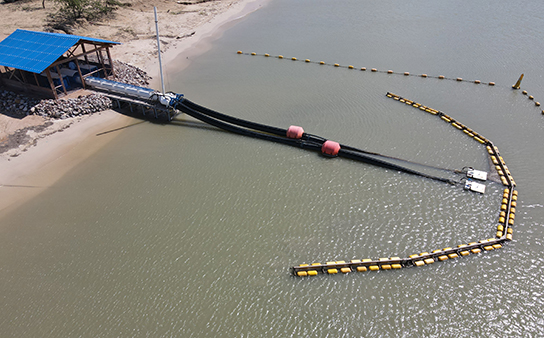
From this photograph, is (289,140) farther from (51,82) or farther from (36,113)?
(36,113)

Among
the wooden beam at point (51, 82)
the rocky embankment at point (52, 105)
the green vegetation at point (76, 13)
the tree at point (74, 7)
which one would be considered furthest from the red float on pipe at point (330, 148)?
the tree at point (74, 7)

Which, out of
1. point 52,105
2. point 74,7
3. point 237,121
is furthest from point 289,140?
point 74,7

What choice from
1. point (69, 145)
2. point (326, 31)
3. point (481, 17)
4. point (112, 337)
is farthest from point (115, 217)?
point (481, 17)

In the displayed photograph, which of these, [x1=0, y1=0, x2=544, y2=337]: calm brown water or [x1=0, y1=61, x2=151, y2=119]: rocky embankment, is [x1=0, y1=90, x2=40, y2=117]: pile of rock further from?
[x1=0, y1=0, x2=544, y2=337]: calm brown water

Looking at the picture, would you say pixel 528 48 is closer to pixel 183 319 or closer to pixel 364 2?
pixel 364 2

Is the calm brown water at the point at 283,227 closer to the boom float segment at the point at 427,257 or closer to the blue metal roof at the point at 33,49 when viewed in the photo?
the boom float segment at the point at 427,257

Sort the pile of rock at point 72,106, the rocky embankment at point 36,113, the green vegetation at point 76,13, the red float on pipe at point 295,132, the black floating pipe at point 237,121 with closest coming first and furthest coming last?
the rocky embankment at point 36,113 < the red float on pipe at point 295,132 < the black floating pipe at point 237,121 < the pile of rock at point 72,106 < the green vegetation at point 76,13
